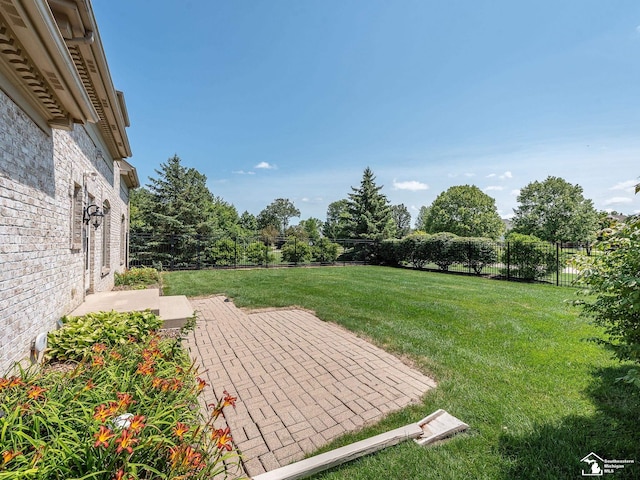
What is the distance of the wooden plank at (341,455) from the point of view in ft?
6.52

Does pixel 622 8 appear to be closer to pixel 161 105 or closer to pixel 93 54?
pixel 93 54

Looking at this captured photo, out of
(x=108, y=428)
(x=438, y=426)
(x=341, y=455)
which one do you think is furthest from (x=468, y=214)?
(x=108, y=428)

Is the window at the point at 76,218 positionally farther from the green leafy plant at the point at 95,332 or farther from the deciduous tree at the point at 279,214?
the deciduous tree at the point at 279,214

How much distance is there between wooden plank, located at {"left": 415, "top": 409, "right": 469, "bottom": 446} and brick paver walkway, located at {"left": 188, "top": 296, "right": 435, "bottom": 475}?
0.37 meters

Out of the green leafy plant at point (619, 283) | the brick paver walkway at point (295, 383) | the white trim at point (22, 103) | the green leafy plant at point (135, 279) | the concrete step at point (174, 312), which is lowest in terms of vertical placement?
the brick paver walkway at point (295, 383)

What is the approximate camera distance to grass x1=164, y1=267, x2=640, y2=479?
6.99ft

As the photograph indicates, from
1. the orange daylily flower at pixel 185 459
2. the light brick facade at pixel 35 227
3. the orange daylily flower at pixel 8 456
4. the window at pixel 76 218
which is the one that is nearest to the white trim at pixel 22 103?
the light brick facade at pixel 35 227

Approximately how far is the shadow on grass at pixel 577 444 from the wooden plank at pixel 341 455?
73 cm

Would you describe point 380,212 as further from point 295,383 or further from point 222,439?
point 222,439

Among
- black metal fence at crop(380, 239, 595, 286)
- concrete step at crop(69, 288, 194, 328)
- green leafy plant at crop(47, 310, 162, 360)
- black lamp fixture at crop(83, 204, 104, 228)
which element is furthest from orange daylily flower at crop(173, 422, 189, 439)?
black metal fence at crop(380, 239, 595, 286)

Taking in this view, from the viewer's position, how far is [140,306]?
5.28 metres

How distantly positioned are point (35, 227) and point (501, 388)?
5.50 metres

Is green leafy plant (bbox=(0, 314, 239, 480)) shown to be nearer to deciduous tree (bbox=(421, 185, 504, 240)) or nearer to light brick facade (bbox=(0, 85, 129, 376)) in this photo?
light brick facade (bbox=(0, 85, 129, 376))

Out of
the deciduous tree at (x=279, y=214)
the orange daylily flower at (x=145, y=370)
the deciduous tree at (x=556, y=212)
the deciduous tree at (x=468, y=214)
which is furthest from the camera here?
the deciduous tree at (x=279, y=214)
